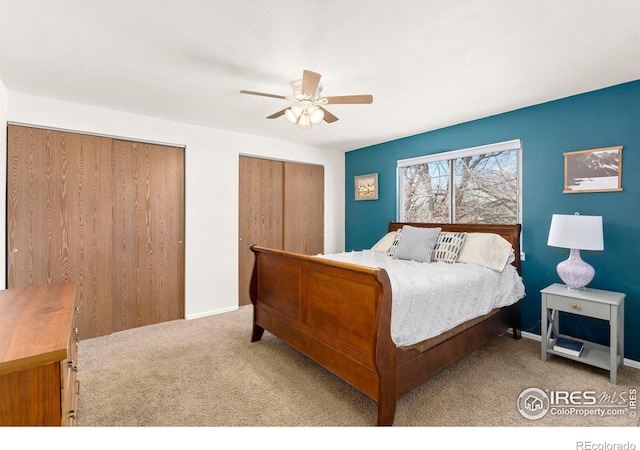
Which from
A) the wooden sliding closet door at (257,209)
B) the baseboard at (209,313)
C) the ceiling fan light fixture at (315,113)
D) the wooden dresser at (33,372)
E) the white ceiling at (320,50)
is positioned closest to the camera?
the wooden dresser at (33,372)

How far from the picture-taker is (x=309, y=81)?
1941 millimetres

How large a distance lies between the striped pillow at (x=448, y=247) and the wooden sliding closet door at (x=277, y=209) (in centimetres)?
217

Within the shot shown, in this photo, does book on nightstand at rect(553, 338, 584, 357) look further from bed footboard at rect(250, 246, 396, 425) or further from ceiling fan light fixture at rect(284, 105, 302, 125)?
ceiling fan light fixture at rect(284, 105, 302, 125)

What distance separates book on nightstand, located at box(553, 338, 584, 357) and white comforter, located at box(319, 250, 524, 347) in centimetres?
45


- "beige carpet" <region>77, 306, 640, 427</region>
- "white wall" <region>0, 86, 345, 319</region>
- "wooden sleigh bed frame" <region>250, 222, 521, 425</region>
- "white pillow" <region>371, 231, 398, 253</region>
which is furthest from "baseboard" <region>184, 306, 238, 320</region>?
"white pillow" <region>371, 231, 398, 253</region>

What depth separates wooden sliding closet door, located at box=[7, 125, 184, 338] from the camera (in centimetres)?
274

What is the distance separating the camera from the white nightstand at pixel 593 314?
220 cm

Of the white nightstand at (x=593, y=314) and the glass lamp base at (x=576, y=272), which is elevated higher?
the glass lamp base at (x=576, y=272)

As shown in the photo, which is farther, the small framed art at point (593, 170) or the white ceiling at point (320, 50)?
the small framed art at point (593, 170)

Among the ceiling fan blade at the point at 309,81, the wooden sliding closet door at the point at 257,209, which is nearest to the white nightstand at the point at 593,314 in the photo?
the ceiling fan blade at the point at 309,81

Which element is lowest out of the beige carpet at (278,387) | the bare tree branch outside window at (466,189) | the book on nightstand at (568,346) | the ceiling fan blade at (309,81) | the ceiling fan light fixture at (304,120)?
the beige carpet at (278,387)

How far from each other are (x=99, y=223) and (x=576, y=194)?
4649mm

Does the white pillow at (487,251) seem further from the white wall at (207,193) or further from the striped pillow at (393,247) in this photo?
the white wall at (207,193)
